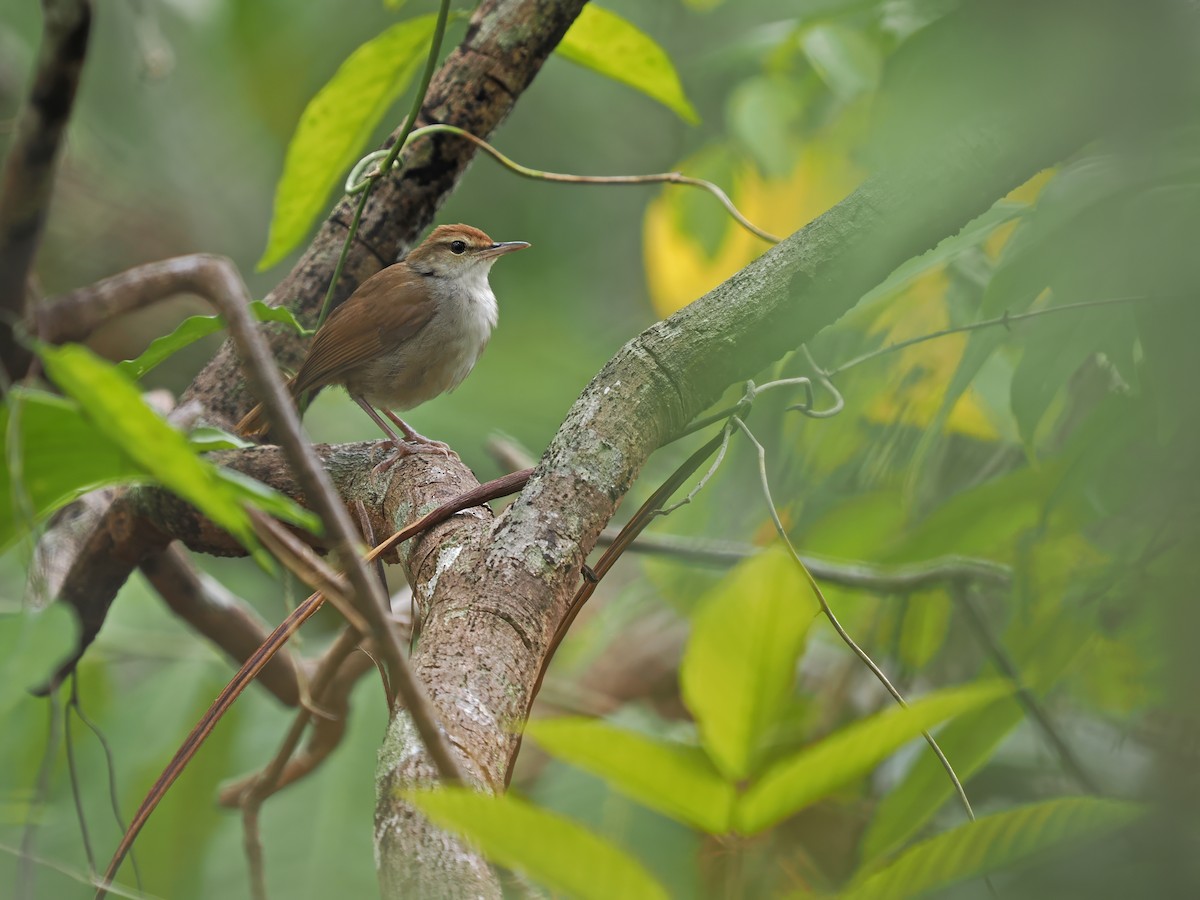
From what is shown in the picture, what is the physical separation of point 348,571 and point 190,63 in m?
7.42

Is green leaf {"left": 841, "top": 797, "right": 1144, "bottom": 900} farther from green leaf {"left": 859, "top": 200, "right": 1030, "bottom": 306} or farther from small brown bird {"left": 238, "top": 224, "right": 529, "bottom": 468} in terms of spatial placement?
small brown bird {"left": 238, "top": 224, "right": 529, "bottom": 468}

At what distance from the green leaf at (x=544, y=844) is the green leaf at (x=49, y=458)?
52cm

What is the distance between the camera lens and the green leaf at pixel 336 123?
7.57 ft

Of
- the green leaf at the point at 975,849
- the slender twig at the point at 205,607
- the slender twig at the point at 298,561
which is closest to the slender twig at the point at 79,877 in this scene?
the slender twig at the point at 298,561

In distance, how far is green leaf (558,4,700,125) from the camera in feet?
7.59

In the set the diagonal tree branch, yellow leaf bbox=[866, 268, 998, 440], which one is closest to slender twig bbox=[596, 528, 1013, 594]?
yellow leaf bbox=[866, 268, 998, 440]

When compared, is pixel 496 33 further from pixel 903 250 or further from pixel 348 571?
pixel 348 571

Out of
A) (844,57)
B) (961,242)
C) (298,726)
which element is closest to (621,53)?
(844,57)

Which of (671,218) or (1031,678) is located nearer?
(1031,678)

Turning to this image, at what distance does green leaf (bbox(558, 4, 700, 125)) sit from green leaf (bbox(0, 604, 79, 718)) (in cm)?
176

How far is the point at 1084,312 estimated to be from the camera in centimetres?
162

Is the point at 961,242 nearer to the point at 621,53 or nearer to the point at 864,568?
the point at 621,53

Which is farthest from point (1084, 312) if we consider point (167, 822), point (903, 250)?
point (167, 822)

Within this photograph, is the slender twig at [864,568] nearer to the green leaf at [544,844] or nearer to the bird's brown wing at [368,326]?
the bird's brown wing at [368,326]
